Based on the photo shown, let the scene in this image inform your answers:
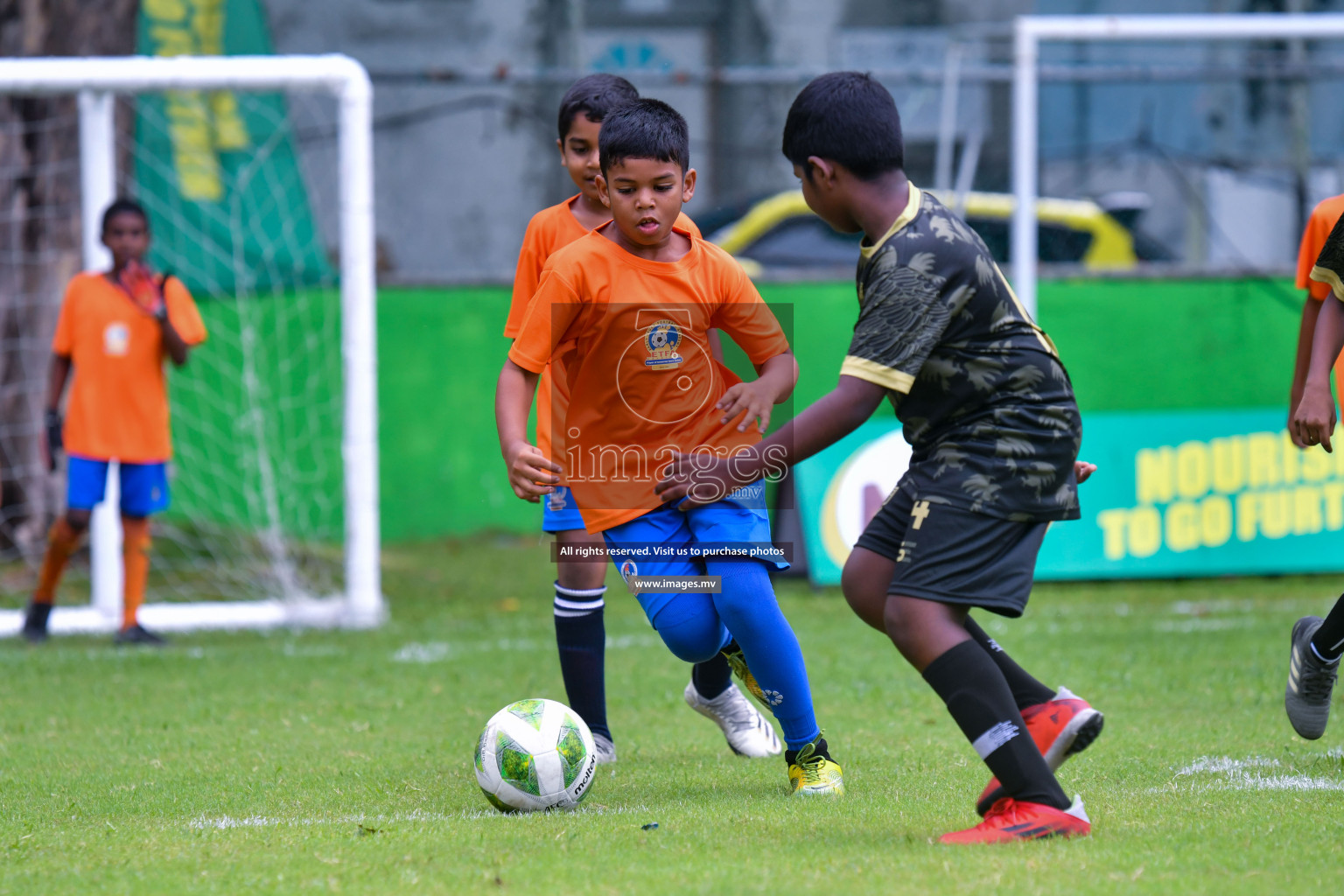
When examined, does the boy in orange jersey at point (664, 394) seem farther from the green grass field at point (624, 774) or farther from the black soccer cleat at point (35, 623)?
the black soccer cleat at point (35, 623)

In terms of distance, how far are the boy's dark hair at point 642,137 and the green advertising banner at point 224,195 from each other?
6.89 metres

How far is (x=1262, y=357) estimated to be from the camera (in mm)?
10195

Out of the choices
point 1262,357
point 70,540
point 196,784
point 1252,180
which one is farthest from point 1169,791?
point 1252,180

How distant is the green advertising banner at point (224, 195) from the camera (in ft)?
34.3

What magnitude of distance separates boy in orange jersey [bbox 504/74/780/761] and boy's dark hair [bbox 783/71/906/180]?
1208mm

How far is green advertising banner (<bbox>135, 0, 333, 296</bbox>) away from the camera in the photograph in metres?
10.5

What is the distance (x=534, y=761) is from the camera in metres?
3.64

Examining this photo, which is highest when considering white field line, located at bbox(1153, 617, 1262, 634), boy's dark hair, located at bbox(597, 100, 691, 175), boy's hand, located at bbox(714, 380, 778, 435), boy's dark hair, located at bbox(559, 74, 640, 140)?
boy's dark hair, located at bbox(559, 74, 640, 140)

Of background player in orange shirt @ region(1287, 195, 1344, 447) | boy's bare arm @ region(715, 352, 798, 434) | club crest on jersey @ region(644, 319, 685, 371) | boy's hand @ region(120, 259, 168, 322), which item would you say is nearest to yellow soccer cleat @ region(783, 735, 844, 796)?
boy's bare arm @ region(715, 352, 798, 434)

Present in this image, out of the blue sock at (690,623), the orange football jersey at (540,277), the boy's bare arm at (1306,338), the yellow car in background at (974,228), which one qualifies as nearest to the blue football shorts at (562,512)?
the orange football jersey at (540,277)

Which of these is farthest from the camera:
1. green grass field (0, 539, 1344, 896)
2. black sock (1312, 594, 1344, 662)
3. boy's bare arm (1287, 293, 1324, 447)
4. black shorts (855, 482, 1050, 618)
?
boy's bare arm (1287, 293, 1324, 447)

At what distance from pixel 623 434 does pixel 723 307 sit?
433 millimetres

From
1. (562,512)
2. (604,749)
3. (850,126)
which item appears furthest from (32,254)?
(850,126)

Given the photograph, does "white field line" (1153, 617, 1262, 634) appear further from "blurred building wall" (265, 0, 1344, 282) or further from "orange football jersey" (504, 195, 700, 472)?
"blurred building wall" (265, 0, 1344, 282)
